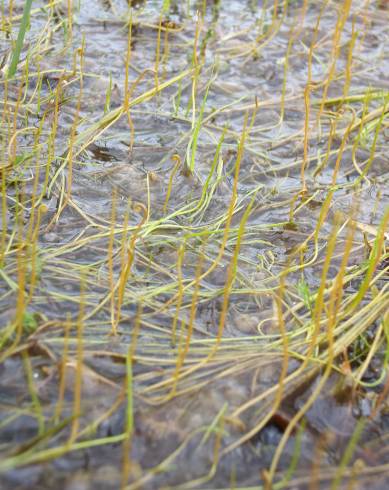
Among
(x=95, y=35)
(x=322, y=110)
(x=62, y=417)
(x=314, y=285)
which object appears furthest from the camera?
(x=95, y=35)

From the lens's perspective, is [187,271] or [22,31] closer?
[187,271]

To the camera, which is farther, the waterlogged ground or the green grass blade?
the green grass blade

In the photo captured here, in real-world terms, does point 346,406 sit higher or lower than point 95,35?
lower

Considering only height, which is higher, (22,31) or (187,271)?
(22,31)

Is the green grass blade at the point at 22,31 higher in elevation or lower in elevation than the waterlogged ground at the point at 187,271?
higher

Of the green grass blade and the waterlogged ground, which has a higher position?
the green grass blade

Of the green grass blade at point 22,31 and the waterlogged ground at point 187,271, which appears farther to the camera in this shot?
the green grass blade at point 22,31

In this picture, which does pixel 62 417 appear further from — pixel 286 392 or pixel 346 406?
pixel 346 406

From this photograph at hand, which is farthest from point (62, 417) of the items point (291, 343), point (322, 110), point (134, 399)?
point (322, 110)
